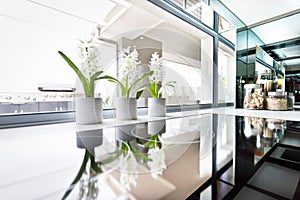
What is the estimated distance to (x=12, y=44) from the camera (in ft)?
2.70

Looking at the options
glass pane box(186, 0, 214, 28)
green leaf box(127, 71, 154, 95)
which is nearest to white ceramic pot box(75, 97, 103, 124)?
green leaf box(127, 71, 154, 95)

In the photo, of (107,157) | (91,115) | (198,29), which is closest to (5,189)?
(107,157)

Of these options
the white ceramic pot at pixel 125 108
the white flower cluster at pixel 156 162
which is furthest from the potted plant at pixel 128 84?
the white flower cluster at pixel 156 162

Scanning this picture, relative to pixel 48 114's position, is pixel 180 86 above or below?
above

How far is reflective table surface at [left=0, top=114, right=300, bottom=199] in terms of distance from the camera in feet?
0.77

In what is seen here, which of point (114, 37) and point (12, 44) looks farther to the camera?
point (114, 37)

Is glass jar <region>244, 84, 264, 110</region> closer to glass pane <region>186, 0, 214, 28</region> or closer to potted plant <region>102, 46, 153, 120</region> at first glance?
glass pane <region>186, 0, 214, 28</region>

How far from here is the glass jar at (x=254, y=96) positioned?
5.20 ft

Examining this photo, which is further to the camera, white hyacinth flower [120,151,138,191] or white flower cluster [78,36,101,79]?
white flower cluster [78,36,101,79]

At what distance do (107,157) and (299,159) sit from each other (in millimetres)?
421

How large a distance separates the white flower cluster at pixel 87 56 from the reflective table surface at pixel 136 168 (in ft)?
Answer: 1.20

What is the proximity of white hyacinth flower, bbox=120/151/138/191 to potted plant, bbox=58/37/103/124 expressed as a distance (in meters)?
0.44

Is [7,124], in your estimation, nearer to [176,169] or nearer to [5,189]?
[5,189]

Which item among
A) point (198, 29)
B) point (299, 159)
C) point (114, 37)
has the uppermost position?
point (198, 29)
